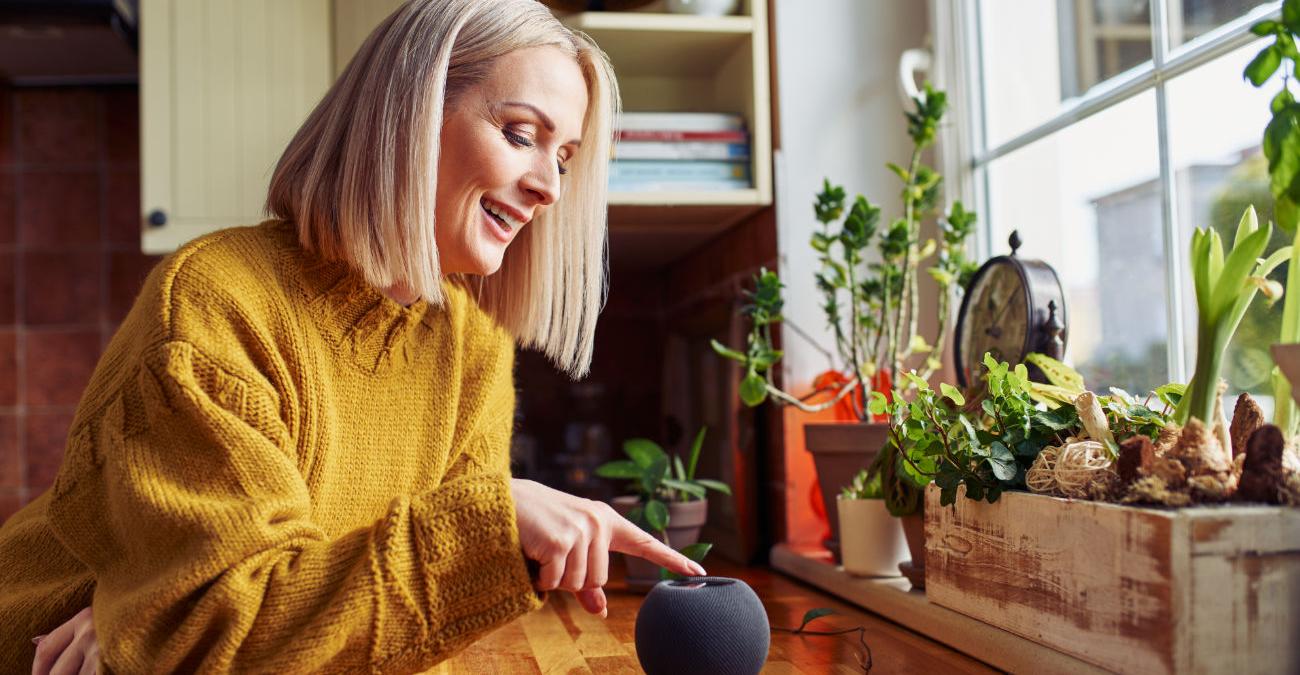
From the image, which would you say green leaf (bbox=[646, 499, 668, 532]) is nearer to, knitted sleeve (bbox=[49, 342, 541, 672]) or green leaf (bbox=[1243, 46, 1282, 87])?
knitted sleeve (bbox=[49, 342, 541, 672])

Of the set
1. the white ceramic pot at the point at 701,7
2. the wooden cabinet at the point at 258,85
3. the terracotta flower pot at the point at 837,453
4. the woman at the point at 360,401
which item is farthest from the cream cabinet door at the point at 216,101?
the terracotta flower pot at the point at 837,453

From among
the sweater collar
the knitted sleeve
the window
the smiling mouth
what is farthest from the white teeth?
the window

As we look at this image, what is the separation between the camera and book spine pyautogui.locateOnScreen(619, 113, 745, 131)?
1.70 meters

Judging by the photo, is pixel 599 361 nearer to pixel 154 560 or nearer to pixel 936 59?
pixel 936 59

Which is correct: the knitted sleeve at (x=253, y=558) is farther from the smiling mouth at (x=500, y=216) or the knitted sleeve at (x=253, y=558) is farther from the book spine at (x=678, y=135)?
the book spine at (x=678, y=135)

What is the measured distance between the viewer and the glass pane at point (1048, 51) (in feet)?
4.42

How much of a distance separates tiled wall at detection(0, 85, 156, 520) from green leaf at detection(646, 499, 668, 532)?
53.2 inches

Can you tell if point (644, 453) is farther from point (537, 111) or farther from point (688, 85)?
point (688, 85)

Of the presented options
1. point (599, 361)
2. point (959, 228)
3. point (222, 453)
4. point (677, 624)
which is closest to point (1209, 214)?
point (959, 228)

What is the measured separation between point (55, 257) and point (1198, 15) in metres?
2.12

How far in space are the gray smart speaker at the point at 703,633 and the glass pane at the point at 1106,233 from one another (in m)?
0.59

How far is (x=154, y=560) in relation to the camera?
29.8 inches

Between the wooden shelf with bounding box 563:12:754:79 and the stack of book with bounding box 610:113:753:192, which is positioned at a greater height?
the wooden shelf with bounding box 563:12:754:79

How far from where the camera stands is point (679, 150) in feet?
5.61
